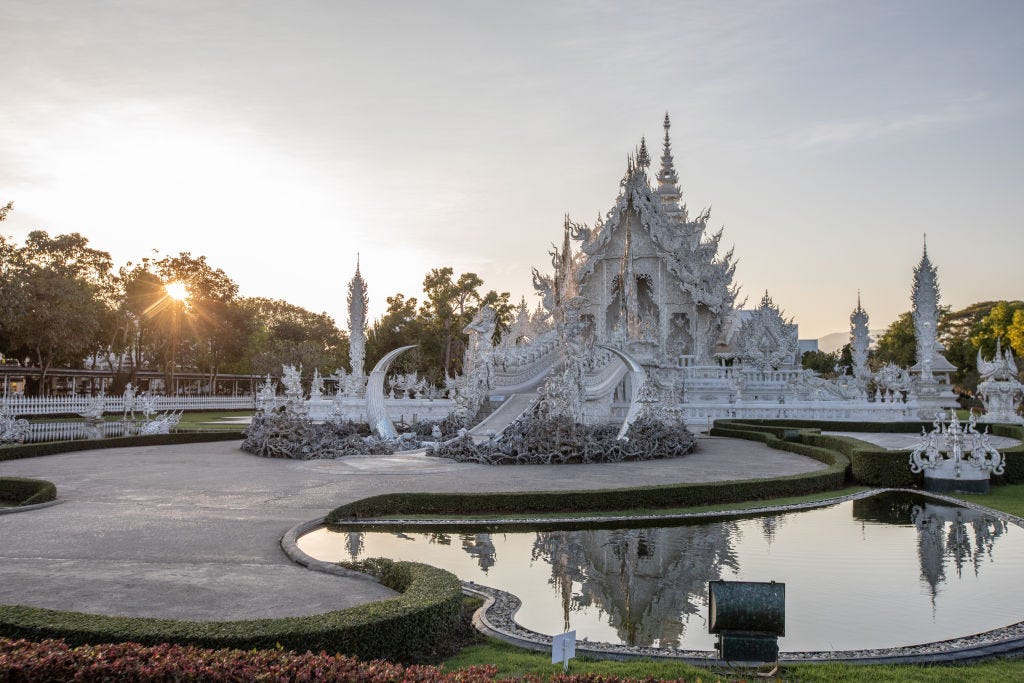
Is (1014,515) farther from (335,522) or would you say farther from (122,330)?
A: (122,330)

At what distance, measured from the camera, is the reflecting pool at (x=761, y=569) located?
273 inches

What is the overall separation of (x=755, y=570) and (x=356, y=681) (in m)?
5.77

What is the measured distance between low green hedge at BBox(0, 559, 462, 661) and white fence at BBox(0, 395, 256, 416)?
2279 centimetres

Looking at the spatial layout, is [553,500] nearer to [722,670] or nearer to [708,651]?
[708,651]

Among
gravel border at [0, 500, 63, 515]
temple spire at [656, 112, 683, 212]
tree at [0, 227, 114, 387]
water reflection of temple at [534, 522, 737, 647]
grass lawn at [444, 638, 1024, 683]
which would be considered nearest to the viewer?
grass lawn at [444, 638, 1024, 683]

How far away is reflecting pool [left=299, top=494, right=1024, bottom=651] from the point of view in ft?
22.8

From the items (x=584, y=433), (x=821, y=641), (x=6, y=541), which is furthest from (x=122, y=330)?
(x=821, y=641)

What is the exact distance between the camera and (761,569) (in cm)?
885

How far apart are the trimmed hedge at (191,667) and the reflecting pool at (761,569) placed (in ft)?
8.22

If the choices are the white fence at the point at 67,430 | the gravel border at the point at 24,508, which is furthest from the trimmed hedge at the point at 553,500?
the white fence at the point at 67,430

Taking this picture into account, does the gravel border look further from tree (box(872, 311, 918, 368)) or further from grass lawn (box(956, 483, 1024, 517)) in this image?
tree (box(872, 311, 918, 368))

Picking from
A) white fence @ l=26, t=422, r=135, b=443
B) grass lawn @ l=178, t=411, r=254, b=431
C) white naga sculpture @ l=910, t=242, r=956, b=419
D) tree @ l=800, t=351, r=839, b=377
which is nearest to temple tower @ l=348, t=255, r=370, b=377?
grass lawn @ l=178, t=411, r=254, b=431

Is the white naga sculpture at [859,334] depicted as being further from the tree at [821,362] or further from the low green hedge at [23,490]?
the tree at [821,362]

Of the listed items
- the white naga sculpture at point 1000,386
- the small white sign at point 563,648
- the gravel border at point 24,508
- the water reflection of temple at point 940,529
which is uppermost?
the white naga sculpture at point 1000,386
